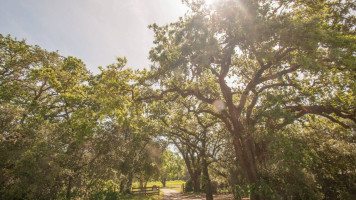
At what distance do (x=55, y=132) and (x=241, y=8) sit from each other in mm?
14446

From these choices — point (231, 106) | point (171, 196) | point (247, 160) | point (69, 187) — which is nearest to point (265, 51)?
point (231, 106)

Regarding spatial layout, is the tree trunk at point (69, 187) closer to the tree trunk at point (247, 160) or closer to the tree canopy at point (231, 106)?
the tree canopy at point (231, 106)

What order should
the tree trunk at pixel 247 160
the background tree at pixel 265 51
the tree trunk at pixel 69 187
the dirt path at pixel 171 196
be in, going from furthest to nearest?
the dirt path at pixel 171 196 < the tree trunk at pixel 69 187 < the tree trunk at pixel 247 160 < the background tree at pixel 265 51

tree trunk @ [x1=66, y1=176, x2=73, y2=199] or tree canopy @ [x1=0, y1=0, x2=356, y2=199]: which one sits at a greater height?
tree canopy @ [x1=0, y1=0, x2=356, y2=199]

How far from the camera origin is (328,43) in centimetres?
713

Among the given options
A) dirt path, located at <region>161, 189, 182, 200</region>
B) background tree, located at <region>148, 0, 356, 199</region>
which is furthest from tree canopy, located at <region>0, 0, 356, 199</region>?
dirt path, located at <region>161, 189, 182, 200</region>

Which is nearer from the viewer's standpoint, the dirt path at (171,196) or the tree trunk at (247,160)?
the tree trunk at (247,160)

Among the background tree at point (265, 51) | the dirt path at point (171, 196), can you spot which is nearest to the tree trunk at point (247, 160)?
the background tree at point (265, 51)

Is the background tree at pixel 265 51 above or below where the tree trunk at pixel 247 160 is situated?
above

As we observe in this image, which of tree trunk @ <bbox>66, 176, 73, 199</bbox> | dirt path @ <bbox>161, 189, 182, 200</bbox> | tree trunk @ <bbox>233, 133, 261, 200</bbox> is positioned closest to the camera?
tree trunk @ <bbox>233, 133, 261, 200</bbox>

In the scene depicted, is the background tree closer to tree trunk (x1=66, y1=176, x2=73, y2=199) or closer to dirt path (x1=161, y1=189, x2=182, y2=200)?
tree trunk (x1=66, y1=176, x2=73, y2=199)

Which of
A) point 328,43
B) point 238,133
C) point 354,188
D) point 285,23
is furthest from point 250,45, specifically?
point 354,188

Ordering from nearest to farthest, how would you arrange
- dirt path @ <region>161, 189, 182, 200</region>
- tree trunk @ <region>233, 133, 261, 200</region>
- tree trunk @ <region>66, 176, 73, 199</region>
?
1. tree trunk @ <region>233, 133, 261, 200</region>
2. tree trunk @ <region>66, 176, 73, 199</region>
3. dirt path @ <region>161, 189, 182, 200</region>

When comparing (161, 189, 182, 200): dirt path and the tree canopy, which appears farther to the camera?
(161, 189, 182, 200): dirt path
